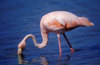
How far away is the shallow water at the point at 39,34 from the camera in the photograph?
1001 centimetres

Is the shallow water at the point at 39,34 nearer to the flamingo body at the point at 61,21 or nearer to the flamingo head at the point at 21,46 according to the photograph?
the flamingo head at the point at 21,46

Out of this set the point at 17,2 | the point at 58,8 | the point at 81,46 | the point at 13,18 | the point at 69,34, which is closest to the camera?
the point at 81,46

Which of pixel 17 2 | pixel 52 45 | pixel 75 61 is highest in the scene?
pixel 17 2

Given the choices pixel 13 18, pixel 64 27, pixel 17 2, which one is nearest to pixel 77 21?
pixel 64 27

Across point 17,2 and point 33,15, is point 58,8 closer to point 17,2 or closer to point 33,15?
point 33,15

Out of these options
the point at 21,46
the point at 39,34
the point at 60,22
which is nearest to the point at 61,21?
the point at 60,22

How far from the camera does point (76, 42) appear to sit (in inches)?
460

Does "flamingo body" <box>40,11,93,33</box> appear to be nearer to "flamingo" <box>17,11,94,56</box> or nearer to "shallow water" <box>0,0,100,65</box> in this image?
"flamingo" <box>17,11,94,56</box>

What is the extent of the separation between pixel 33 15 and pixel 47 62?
7.12 m

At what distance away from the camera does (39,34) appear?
13.1m

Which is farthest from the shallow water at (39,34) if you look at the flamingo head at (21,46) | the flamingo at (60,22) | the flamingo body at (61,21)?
the flamingo body at (61,21)

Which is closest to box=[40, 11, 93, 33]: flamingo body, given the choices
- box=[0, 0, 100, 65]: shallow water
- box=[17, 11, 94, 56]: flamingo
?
box=[17, 11, 94, 56]: flamingo

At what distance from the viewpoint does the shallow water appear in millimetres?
10008

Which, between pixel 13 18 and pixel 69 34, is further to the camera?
pixel 13 18
